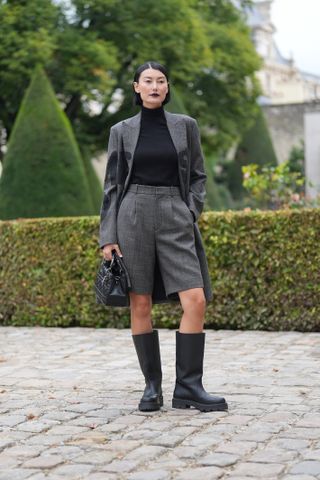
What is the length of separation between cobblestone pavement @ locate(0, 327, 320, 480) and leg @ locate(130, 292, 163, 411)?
88 mm

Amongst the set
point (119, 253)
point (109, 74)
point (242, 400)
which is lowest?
point (109, 74)

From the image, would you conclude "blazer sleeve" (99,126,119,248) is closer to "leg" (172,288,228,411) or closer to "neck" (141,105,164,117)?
"neck" (141,105,164,117)

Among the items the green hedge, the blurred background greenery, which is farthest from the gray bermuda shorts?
the blurred background greenery

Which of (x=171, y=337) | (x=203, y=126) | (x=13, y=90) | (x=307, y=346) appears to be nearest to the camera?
(x=307, y=346)

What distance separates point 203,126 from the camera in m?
33.4

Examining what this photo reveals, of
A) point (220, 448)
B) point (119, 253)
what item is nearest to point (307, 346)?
point (119, 253)

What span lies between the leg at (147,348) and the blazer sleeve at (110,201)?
0.34 metres

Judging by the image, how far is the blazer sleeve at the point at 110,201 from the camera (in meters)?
5.25

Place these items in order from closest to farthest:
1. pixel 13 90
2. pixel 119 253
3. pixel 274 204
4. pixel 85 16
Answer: pixel 119 253, pixel 274 204, pixel 13 90, pixel 85 16

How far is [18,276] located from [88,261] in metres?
0.95

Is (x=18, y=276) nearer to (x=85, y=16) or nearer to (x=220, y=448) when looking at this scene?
(x=220, y=448)

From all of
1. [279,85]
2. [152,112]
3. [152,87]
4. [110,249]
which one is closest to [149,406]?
[110,249]

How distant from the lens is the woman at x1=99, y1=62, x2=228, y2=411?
5180 mm

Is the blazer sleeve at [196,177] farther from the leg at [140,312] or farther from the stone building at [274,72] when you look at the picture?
the stone building at [274,72]
